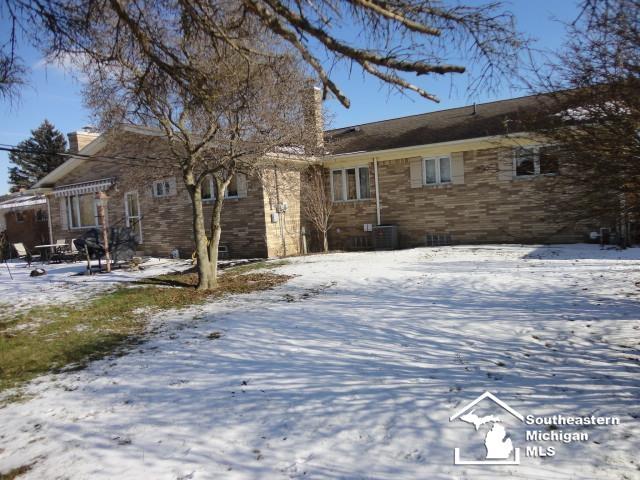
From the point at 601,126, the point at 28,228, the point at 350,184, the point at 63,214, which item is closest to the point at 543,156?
the point at 601,126

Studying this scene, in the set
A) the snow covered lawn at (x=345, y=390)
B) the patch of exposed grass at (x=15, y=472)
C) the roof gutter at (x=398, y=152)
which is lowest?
the patch of exposed grass at (x=15, y=472)

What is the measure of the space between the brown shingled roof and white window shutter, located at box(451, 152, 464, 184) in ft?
2.08

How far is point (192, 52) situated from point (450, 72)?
173 inches

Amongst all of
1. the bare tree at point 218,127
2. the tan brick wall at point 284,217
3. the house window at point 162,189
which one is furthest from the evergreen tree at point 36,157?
the bare tree at point 218,127

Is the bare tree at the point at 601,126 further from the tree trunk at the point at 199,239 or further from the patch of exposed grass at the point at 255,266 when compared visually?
the patch of exposed grass at the point at 255,266

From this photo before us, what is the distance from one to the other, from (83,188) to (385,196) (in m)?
13.0

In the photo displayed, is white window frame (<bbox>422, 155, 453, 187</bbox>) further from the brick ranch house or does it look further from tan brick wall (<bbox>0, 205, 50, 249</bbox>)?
tan brick wall (<bbox>0, 205, 50, 249</bbox>)

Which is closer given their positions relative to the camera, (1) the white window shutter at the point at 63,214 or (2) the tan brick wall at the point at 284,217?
(2) the tan brick wall at the point at 284,217

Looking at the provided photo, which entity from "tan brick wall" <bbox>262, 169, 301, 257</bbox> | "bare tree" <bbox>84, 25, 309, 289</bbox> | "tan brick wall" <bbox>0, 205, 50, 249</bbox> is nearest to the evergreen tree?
"tan brick wall" <bbox>0, 205, 50, 249</bbox>

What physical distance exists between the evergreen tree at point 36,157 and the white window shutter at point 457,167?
4068 cm

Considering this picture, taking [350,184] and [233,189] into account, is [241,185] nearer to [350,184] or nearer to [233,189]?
[233,189]

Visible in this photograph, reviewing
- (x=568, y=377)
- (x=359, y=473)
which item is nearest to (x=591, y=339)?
(x=568, y=377)

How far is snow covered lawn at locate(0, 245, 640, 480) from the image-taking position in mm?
3232

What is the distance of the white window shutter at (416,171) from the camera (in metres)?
16.7
